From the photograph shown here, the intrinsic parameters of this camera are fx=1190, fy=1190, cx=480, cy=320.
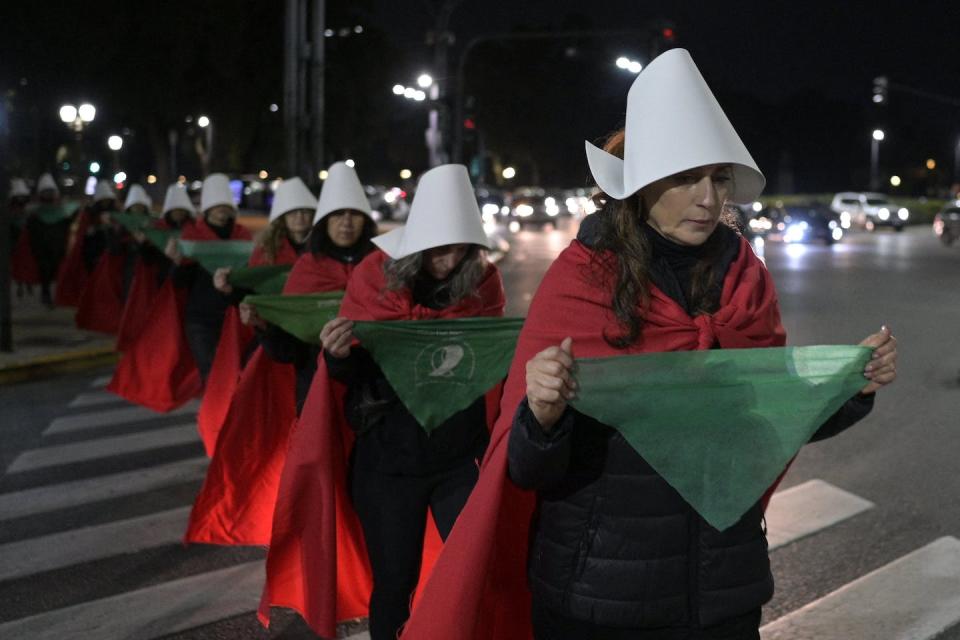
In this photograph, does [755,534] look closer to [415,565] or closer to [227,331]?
[415,565]

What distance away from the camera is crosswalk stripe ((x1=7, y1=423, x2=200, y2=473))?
26.8 ft

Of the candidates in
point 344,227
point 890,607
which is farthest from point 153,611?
point 890,607

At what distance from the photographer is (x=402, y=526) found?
3.92 m

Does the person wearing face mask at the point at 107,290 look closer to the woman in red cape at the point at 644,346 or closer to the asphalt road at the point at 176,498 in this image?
the asphalt road at the point at 176,498

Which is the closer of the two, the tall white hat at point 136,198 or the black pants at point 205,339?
the black pants at point 205,339

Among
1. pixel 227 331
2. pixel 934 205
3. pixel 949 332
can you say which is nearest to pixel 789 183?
pixel 934 205

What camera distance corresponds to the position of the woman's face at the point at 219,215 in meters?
8.59

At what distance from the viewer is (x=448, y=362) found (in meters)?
4.04

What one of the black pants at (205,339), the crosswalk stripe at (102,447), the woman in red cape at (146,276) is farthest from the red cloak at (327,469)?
the woman in red cape at (146,276)

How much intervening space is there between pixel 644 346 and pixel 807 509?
176 inches

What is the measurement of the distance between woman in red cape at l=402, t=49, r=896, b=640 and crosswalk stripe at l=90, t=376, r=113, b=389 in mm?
9656

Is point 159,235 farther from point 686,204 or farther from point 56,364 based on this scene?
point 686,204

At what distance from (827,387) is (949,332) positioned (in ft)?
42.6

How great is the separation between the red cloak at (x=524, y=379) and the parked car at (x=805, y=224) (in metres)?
38.6
